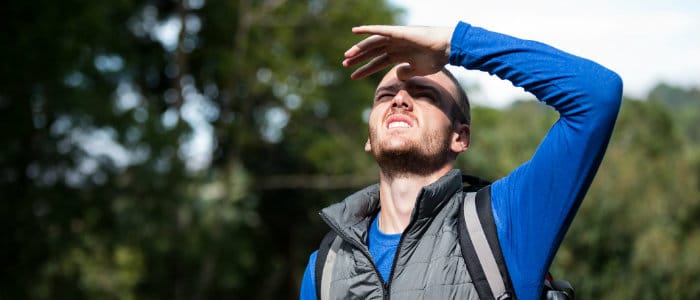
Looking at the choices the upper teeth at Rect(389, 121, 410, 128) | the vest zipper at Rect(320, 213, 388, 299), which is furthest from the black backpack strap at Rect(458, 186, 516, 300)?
the upper teeth at Rect(389, 121, 410, 128)

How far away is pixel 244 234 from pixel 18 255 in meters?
9.12

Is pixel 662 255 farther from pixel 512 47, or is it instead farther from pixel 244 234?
pixel 512 47

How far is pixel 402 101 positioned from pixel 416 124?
0.28ft

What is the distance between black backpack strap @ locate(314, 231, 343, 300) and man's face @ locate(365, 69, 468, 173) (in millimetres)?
299

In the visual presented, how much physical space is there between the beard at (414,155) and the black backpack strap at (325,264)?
274 mm

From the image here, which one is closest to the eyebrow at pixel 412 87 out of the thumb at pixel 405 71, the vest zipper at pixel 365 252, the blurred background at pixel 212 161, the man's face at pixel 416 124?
the man's face at pixel 416 124

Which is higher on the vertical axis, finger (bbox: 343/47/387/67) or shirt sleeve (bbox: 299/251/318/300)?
finger (bbox: 343/47/387/67)

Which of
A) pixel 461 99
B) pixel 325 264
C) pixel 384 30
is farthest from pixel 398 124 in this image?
pixel 325 264

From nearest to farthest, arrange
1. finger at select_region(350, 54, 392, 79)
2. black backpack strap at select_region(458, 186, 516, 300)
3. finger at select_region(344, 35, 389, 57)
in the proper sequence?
black backpack strap at select_region(458, 186, 516, 300) < finger at select_region(344, 35, 389, 57) < finger at select_region(350, 54, 392, 79)

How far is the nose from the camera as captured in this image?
2461 mm

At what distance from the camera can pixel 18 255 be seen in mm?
12758

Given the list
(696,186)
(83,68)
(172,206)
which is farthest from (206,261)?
(696,186)

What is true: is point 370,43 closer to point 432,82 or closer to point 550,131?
point 432,82

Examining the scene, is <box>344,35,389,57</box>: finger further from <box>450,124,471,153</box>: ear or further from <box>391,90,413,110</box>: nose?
<box>450,124,471,153</box>: ear
